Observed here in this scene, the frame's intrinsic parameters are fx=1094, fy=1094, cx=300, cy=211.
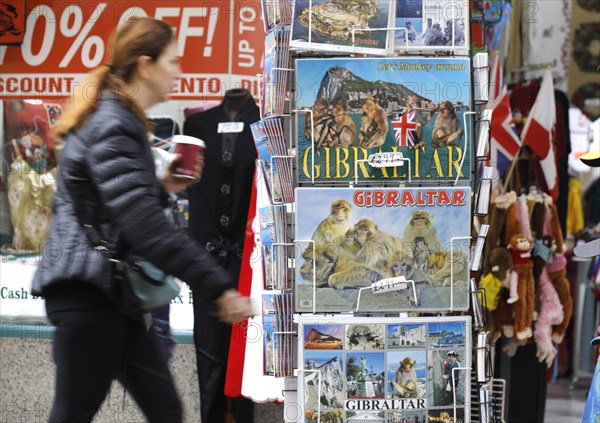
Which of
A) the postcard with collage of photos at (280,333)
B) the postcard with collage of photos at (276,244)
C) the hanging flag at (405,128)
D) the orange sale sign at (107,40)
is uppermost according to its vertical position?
the orange sale sign at (107,40)

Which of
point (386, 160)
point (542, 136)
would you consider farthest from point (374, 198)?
point (542, 136)

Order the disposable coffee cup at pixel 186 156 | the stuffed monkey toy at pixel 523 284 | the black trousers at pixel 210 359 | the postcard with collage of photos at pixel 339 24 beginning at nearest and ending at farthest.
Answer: the disposable coffee cup at pixel 186 156
the postcard with collage of photos at pixel 339 24
the black trousers at pixel 210 359
the stuffed monkey toy at pixel 523 284

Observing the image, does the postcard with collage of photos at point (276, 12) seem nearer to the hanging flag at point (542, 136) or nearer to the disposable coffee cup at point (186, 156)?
the disposable coffee cup at point (186, 156)

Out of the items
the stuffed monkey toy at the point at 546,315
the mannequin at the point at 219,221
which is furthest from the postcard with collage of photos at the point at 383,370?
the stuffed monkey toy at the point at 546,315

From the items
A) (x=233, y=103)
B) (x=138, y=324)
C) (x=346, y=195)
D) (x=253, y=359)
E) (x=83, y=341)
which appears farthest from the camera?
(x=233, y=103)

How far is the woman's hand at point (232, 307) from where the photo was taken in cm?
285

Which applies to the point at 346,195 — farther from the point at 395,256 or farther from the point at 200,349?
the point at 200,349

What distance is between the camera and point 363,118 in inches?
152

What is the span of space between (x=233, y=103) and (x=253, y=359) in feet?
4.24

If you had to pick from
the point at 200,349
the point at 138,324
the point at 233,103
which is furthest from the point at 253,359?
the point at 138,324

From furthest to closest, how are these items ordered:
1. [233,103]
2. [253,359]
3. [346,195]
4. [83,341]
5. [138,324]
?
[233,103]
[253,359]
[346,195]
[138,324]
[83,341]

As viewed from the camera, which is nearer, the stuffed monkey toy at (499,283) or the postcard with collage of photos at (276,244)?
the postcard with collage of photos at (276,244)

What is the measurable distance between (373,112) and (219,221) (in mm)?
1665

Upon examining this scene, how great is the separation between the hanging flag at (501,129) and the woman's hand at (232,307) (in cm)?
286
